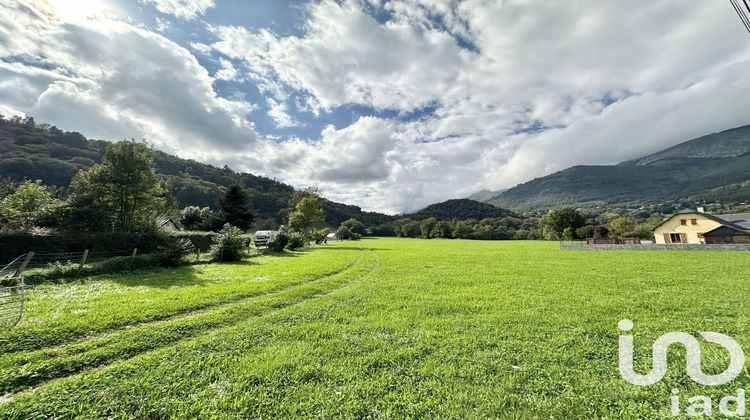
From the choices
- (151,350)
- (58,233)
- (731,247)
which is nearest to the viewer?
(151,350)

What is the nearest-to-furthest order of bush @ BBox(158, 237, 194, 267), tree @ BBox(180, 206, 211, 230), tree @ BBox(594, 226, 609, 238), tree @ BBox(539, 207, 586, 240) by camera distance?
bush @ BBox(158, 237, 194, 267), tree @ BBox(180, 206, 211, 230), tree @ BBox(594, 226, 609, 238), tree @ BBox(539, 207, 586, 240)

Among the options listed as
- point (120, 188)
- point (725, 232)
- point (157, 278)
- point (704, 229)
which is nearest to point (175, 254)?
point (157, 278)

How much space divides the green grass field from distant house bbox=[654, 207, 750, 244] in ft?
161

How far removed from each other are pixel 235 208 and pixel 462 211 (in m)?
124

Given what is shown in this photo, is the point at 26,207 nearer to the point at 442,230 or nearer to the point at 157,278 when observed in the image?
the point at 157,278

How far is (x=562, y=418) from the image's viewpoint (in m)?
3.73

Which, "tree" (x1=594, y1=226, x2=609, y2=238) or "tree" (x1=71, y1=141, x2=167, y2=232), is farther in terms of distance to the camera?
"tree" (x1=594, y1=226, x2=609, y2=238)

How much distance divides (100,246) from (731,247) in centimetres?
6464

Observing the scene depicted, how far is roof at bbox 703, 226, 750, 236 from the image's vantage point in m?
39.2

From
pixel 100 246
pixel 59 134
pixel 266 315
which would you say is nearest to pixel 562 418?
pixel 266 315

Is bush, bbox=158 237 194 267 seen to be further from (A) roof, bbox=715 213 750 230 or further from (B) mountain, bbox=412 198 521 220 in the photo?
(B) mountain, bbox=412 198 521 220

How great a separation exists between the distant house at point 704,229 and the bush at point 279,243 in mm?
66751

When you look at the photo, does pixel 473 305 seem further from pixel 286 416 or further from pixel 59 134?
pixel 59 134

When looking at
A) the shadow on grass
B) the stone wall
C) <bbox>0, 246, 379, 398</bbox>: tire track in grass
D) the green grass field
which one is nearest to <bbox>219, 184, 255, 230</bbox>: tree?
the shadow on grass
